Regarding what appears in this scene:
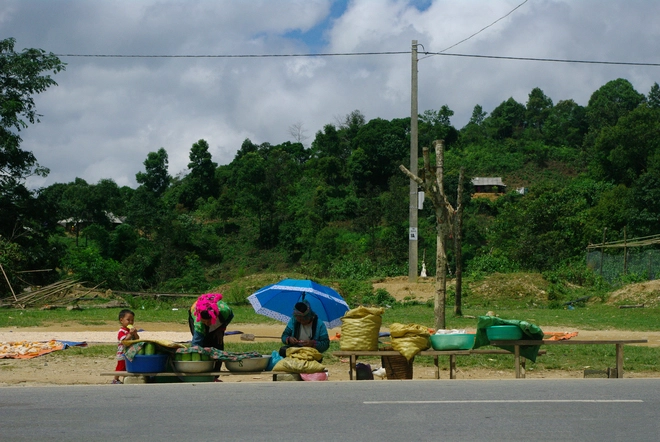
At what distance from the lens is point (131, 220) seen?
56094 millimetres

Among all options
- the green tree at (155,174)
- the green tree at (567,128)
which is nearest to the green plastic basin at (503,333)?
the green tree at (155,174)

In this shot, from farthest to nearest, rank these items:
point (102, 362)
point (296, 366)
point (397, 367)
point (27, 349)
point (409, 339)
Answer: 1. point (27, 349)
2. point (102, 362)
3. point (397, 367)
4. point (409, 339)
5. point (296, 366)

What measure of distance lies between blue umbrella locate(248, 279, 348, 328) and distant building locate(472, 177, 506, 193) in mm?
54065

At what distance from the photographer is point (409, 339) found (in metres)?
11.0

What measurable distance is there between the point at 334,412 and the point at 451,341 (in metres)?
3.97

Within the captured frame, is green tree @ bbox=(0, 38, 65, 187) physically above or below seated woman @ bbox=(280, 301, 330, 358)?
above

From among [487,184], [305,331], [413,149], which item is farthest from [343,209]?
[305,331]

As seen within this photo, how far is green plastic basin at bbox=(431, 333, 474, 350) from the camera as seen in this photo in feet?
36.6

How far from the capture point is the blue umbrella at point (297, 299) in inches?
535

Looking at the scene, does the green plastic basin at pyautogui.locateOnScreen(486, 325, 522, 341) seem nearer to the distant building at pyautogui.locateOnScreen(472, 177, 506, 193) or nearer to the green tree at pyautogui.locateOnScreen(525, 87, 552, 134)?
the distant building at pyautogui.locateOnScreen(472, 177, 506, 193)

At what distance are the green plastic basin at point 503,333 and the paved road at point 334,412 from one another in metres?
1.48

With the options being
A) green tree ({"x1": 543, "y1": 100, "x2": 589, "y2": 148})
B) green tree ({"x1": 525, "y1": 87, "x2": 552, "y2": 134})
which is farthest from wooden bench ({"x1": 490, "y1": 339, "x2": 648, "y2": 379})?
green tree ({"x1": 525, "y1": 87, "x2": 552, "y2": 134})

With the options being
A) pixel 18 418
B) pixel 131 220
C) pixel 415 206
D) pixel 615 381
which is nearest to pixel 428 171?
pixel 615 381

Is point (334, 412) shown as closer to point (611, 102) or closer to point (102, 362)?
point (102, 362)
